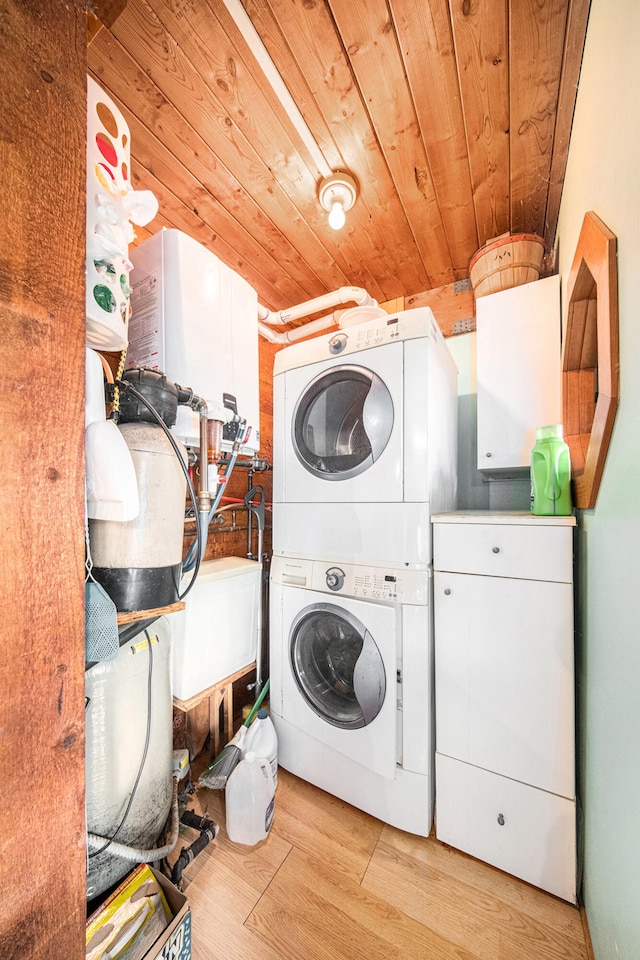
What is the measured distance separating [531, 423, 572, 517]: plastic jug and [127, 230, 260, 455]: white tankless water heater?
1.09 meters

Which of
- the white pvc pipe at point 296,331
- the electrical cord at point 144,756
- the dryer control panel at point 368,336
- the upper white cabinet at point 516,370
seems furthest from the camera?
the white pvc pipe at point 296,331

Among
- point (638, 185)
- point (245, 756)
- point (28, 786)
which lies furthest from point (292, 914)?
point (638, 185)

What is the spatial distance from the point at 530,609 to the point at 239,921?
4.26 ft

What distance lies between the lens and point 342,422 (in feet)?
4.90

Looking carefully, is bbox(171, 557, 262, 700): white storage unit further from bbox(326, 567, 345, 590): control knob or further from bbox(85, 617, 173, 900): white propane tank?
bbox(326, 567, 345, 590): control knob

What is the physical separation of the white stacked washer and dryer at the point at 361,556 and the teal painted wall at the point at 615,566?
47 cm

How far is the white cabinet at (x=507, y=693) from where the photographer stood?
104 cm

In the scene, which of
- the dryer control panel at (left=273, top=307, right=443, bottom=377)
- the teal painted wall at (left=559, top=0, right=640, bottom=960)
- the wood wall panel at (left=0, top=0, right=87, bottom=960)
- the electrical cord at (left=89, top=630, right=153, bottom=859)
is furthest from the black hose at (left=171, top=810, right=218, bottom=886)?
the dryer control panel at (left=273, top=307, right=443, bottom=377)

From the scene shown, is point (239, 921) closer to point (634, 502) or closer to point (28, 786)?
point (28, 786)

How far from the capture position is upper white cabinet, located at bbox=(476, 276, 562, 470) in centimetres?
153

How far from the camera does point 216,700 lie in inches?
62.2

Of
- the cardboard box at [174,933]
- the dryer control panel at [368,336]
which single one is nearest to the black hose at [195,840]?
the cardboard box at [174,933]

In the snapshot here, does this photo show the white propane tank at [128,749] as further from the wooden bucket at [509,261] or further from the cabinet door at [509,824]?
the wooden bucket at [509,261]

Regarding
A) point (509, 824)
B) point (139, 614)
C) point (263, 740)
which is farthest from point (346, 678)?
point (139, 614)
